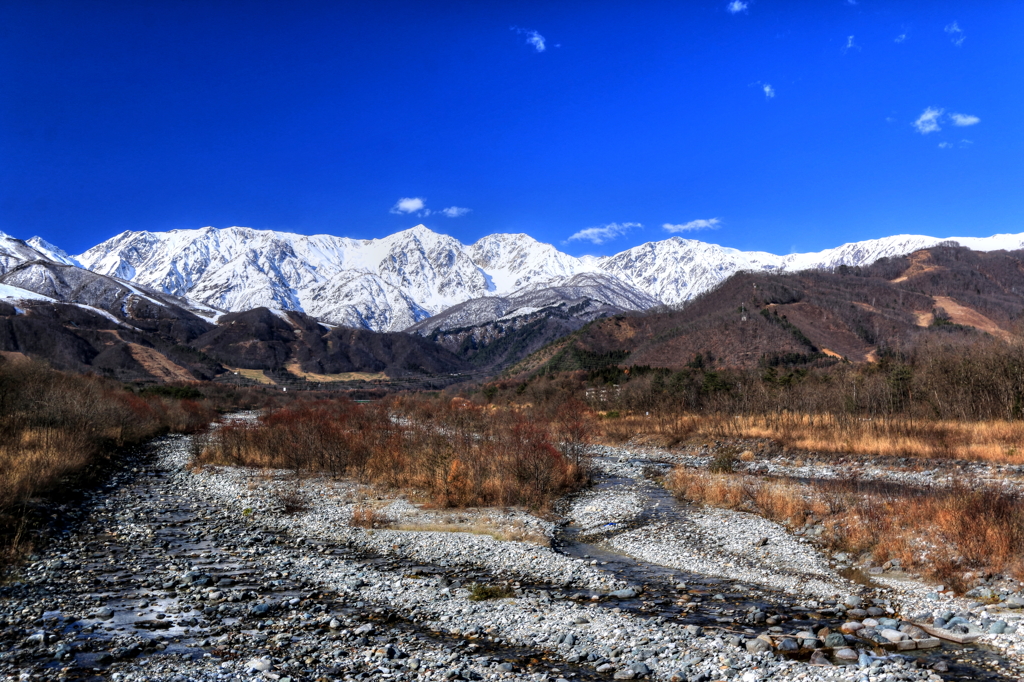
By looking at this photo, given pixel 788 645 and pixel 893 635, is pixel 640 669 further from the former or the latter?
pixel 893 635

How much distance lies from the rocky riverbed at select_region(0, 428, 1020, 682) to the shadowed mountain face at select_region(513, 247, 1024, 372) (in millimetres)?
76900

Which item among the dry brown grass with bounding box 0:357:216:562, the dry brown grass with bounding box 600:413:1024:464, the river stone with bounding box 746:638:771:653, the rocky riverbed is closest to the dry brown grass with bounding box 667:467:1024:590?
the rocky riverbed

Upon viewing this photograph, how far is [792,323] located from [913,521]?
10044 cm

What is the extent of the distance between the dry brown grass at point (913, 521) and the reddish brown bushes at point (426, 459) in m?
6.21

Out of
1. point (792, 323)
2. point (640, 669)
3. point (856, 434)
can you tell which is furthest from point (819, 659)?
point (792, 323)

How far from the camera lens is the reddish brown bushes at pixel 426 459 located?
2186cm

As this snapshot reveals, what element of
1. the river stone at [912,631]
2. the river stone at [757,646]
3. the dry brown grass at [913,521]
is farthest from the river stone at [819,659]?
the dry brown grass at [913,521]

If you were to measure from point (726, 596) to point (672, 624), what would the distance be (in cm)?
221

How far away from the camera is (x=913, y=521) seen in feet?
50.1

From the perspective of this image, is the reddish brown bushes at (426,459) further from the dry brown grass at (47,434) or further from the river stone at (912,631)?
the river stone at (912,631)

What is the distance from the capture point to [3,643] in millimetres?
9578

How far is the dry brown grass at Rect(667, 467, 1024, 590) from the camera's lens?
12.6m

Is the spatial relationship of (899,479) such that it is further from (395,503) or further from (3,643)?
(3,643)

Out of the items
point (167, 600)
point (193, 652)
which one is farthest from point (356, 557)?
point (193, 652)
